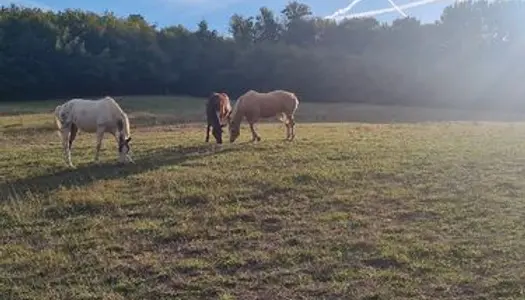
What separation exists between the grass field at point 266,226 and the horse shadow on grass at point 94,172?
0.06 meters

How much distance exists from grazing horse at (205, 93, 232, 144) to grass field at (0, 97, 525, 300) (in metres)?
3.58

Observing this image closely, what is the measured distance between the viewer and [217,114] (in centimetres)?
2020

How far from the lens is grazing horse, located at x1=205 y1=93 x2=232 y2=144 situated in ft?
64.4

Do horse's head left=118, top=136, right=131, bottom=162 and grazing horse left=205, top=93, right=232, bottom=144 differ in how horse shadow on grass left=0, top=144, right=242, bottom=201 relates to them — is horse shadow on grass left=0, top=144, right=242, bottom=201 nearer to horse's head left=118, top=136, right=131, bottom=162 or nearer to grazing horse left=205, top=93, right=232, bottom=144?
horse's head left=118, top=136, right=131, bottom=162

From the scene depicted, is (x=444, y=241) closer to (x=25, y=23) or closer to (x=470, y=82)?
(x=470, y=82)

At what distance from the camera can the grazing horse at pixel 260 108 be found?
2000 cm

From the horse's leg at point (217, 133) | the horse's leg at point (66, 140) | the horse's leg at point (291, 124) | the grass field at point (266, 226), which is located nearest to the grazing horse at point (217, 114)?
the horse's leg at point (217, 133)

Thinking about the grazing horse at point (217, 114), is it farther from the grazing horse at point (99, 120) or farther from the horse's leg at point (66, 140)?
the horse's leg at point (66, 140)

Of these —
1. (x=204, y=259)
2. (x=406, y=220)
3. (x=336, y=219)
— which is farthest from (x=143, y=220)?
(x=406, y=220)

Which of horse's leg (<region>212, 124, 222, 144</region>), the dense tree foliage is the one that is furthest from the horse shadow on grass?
the dense tree foliage

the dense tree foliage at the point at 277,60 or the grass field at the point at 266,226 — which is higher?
the dense tree foliage at the point at 277,60

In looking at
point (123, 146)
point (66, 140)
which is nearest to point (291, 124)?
point (123, 146)

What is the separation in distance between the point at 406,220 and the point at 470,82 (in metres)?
58.7

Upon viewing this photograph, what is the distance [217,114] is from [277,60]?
5065cm
